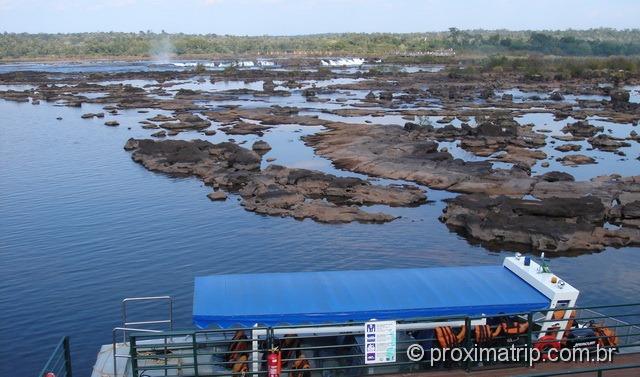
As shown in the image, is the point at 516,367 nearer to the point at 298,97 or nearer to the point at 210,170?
the point at 210,170

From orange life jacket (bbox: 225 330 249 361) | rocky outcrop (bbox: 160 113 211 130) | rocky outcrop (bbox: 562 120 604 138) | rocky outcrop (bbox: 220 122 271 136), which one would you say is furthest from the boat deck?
rocky outcrop (bbox: 160 113 211 130)

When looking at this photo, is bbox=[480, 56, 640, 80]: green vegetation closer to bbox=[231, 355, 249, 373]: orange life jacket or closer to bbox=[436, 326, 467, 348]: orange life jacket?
bbox=[436, 326, 467, 348]: orange life jacket

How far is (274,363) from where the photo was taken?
11750 millimetres

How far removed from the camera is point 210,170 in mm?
51000

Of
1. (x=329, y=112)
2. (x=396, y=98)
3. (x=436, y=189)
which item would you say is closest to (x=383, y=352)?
(x=436, y=189)

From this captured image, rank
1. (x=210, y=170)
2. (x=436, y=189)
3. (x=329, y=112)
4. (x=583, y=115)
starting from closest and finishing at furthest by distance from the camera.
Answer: (x=436, y=189), (x=210, y=170), (x=583, y=115), (x=329, y=112)

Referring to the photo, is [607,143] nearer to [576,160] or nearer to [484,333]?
[576,160]

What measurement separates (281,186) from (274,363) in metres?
33.2

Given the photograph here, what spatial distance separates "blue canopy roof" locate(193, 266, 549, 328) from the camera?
12.8 metres

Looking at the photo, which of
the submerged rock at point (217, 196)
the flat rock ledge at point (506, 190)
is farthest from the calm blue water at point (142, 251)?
the flat rock ledge at point (506, 190)

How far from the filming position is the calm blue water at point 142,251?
25.6m

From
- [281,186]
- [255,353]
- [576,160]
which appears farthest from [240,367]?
[576,160]

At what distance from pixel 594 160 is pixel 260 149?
29654 millimetres

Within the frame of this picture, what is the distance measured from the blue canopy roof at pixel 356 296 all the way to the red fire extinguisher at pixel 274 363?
0.97m
